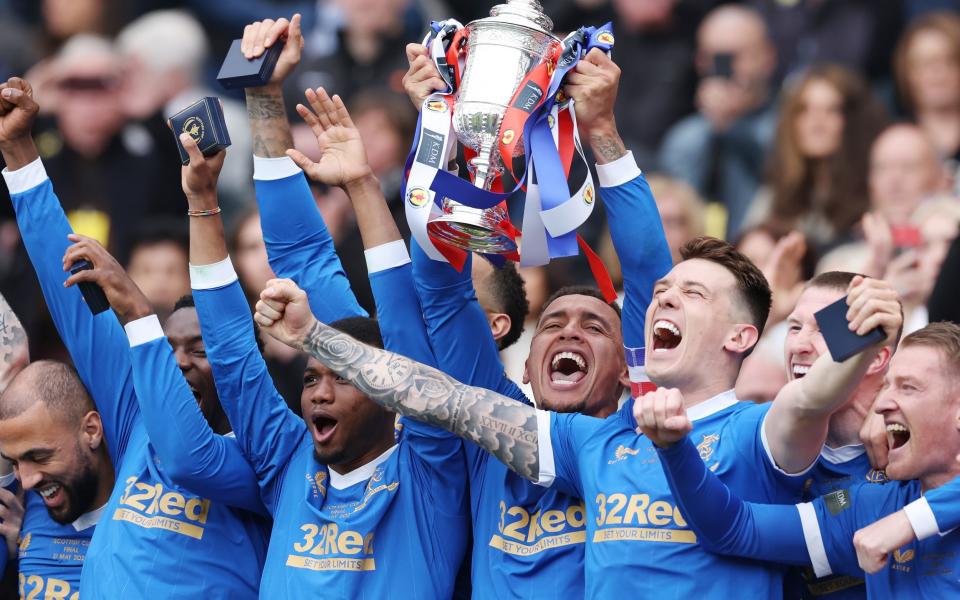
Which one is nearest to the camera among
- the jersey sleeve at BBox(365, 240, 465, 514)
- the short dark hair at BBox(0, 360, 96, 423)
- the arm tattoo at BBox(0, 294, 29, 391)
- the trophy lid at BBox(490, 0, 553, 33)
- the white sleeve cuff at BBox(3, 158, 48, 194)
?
the trophy lid at BBox(490, 0, 553, 33)

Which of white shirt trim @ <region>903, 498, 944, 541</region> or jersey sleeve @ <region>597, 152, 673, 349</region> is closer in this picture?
white shirt trim @ <region>903, 498, 944, 541</region>

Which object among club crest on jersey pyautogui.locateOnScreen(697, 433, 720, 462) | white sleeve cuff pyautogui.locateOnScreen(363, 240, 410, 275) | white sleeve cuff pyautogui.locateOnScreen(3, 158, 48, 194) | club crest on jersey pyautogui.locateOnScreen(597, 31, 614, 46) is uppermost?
club crest on jersey pyautogui.locateOnScreen(597, 31, 614, 46)

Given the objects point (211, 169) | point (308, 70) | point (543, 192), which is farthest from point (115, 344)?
point (308, 70)

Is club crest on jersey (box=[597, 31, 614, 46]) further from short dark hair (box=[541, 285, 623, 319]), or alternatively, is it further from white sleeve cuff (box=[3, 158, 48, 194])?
white sleeve cuff (box=[3, 158, 48, 194])

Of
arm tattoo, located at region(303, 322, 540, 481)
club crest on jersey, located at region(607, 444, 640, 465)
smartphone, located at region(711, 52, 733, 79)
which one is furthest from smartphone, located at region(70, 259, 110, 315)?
smartphone, located at region(711, 52, 733, 79)

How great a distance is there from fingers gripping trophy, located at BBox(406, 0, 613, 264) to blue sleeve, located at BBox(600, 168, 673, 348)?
0.14 metres

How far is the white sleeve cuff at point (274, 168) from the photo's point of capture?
18.6 ft

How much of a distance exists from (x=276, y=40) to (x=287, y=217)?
24.8 inches

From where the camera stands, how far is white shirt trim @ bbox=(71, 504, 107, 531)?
566 cm

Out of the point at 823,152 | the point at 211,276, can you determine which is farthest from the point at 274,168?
the point at 823,152

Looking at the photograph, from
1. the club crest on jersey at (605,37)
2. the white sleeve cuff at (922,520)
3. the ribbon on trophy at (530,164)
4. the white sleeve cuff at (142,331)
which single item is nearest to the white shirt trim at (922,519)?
the white sleeve cuff at (922,520)

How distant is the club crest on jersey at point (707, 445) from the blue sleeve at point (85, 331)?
213 centimetres

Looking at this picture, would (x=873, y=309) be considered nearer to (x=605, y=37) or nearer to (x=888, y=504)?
(x=888, y=504)

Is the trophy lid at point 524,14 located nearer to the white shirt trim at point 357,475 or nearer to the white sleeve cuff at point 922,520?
the white shirt trim at point 357,475
